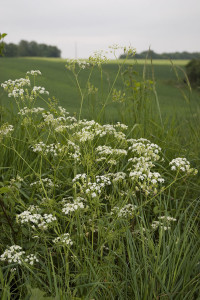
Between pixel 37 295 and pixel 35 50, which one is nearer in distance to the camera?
pixel 37 295

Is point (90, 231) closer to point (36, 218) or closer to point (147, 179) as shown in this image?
point (36, 218)

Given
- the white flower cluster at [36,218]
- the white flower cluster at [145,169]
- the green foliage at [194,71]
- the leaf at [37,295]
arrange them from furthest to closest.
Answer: the green foliage at [194,71] → the white flower cluster at [145,169] → the white flower cluster at [36,218] → the leaf at [37,295]

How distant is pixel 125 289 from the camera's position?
8.18 feet

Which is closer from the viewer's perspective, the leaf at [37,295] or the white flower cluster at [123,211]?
the leaf at [37,295]

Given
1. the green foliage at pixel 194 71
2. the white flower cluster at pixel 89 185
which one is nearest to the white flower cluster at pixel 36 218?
the white flower cluster at pixel 89 185

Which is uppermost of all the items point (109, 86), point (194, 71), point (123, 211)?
point (194, 71)

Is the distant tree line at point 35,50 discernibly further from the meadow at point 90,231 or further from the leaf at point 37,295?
the leaf at point 37,295

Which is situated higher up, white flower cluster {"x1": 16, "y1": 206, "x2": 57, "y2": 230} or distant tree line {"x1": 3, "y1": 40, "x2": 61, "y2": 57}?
Answer: distant tree line {"x1": 3, "y1": 40, "x2": 61, "y2": 57}

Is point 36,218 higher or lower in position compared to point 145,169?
lower

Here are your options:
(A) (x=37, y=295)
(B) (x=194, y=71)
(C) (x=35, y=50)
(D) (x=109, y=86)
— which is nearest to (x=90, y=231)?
(A) (x=37, y=295)

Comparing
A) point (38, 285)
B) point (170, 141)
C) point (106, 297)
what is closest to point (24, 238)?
point (38, 285)

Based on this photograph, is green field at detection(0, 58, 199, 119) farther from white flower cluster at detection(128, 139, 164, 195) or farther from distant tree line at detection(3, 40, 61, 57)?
distant tree line at detection(3, 40, 61, 57)

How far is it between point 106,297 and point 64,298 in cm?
33

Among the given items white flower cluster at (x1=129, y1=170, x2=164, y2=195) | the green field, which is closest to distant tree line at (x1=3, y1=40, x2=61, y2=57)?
the green field
